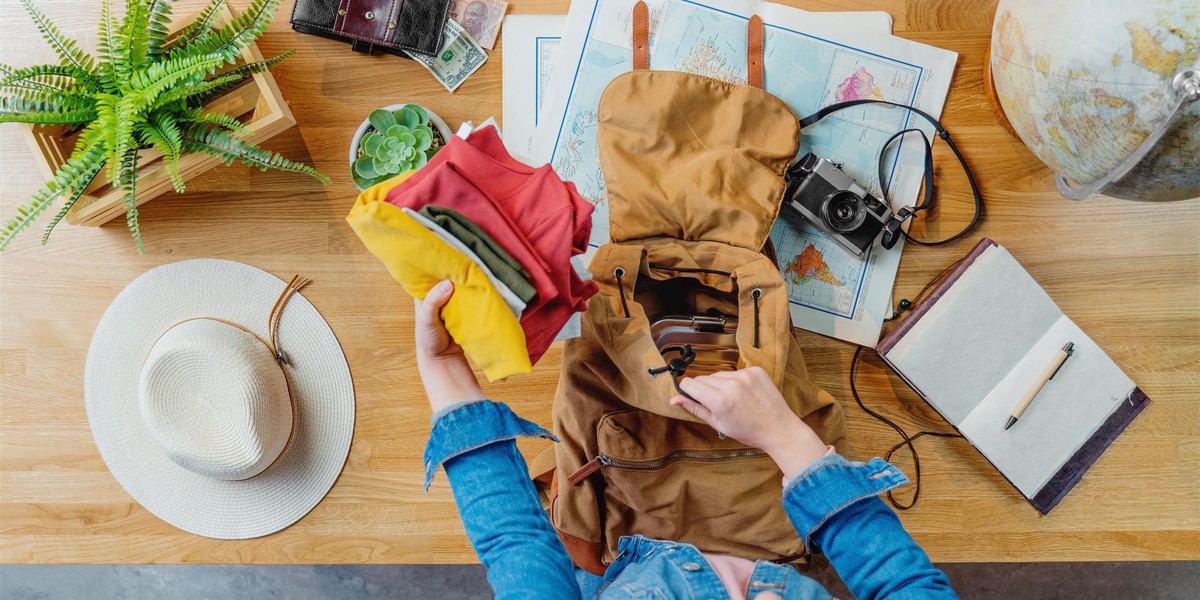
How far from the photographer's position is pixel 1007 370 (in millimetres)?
1006

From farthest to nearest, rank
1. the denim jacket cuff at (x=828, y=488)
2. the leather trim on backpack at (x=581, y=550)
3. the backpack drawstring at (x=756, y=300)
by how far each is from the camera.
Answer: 1. the leather trim on backpack at (x=581, y=550)
2. the backpack drawstring at (x=756, y=300)
3. the denim jacket cuff at (x=828, y=488)

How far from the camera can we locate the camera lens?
3.28 ft

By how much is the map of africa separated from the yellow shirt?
0.41m

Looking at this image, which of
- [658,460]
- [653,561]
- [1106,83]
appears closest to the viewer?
[1106,83]

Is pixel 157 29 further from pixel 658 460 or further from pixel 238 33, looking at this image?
pixel 658 460

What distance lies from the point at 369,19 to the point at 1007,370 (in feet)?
3.37

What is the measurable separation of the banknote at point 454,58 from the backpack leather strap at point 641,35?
221mm

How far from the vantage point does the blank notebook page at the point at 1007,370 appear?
3.29 feet

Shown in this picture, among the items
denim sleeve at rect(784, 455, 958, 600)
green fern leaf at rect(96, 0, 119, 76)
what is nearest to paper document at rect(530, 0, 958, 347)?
denim sleeve at rect(784, 455, 958, 600)

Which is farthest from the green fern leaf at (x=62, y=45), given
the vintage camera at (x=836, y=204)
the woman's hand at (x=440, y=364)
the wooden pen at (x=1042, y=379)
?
the wooden pen at (x=1042, y=379)

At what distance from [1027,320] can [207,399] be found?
1.15 metres

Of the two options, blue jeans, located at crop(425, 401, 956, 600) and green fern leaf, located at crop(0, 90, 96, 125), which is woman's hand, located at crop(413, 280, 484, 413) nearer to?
blue jeans, located at crop(425, 401, 956, 600)

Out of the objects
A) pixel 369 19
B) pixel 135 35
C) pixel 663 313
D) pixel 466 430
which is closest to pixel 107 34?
pixel 135 35

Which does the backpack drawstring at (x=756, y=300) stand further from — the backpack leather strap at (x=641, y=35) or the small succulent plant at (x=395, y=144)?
the small succulent plant at (x=395, y=144)
